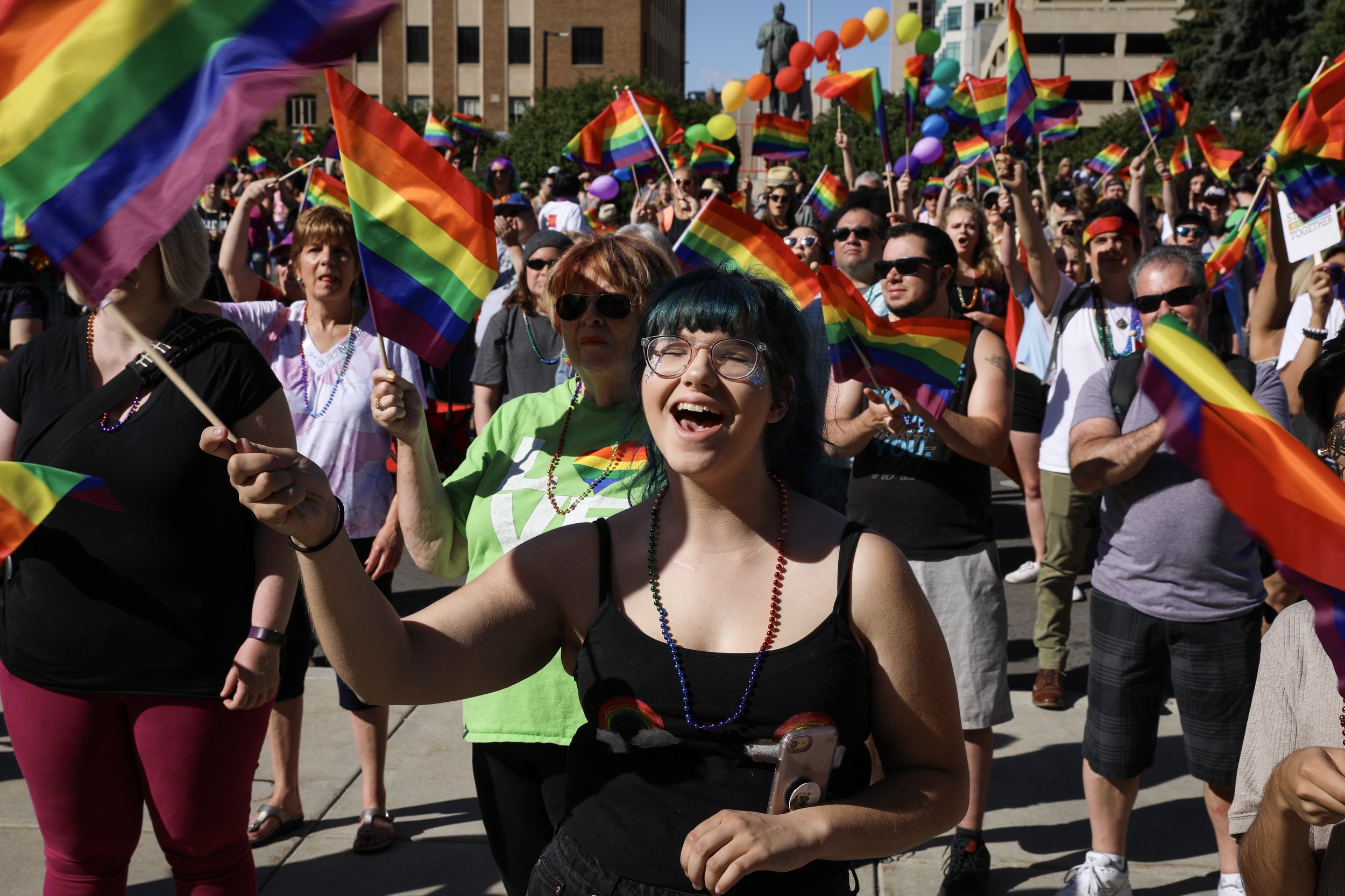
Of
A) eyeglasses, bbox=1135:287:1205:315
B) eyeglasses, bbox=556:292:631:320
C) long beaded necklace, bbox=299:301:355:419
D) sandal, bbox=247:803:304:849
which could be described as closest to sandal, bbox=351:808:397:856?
sandal, bbox=247:803:304:849

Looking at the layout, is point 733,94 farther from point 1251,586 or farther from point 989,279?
point 1251,586

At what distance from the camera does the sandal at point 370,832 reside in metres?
4.00

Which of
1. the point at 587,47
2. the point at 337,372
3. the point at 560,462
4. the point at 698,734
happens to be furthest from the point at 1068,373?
the point at 587,47

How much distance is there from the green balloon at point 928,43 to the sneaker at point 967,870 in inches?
398

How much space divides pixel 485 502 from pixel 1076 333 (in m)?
3.48

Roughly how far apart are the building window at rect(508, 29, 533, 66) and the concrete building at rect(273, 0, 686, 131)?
29mm

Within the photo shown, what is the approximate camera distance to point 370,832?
4.02m

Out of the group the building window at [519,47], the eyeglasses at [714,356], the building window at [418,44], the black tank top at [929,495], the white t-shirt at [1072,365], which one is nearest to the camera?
the eyeglasses at [714,356]

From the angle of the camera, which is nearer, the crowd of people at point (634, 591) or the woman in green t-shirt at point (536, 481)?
the crowd of people at point (634, 591)

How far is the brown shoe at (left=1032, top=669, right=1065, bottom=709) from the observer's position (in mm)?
5227

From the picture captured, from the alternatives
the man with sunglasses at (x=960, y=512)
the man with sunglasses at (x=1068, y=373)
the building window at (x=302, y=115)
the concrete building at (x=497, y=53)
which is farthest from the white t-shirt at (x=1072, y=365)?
the building window at (x=302, y=115)

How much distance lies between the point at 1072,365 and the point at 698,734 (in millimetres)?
3965

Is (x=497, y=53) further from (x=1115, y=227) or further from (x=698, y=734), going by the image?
(x=698, y=734)

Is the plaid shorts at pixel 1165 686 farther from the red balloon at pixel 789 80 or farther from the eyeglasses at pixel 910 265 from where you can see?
the red balloon at pixel 789 80
